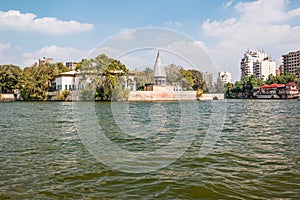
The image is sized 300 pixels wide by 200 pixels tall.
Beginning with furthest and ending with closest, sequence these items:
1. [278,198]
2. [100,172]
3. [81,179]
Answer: [100,172] → [81,179] → [278,198]

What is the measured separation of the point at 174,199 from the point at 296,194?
231 cm

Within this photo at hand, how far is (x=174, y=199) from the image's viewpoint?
549 centimetres

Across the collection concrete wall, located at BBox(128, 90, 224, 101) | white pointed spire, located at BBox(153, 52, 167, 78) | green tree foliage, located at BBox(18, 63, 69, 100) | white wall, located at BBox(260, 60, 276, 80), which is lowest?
concrete wall, located at BBox(128, 90, 224, 101)

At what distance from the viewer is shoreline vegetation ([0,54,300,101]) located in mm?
62844

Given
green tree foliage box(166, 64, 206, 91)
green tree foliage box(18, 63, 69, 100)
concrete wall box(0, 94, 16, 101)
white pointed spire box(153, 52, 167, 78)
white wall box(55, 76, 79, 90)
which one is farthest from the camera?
green tree foliage box(166, 64, 206, 91)

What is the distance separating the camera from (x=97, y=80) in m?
61.7

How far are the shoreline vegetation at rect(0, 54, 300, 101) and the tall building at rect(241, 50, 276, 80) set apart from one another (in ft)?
194

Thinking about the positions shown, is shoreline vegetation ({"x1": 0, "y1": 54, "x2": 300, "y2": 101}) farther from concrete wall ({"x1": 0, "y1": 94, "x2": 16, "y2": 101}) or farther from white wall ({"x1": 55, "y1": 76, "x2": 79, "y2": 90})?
white wall ({"x1": 55, "y1": 76, "x2": 79, "y2": 90})

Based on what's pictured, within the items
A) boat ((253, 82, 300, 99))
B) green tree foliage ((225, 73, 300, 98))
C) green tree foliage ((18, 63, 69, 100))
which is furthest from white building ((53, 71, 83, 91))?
green tree foliage ((225, 73, 300, 98))

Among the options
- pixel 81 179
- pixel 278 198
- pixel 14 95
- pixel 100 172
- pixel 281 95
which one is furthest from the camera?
pixel 281 95

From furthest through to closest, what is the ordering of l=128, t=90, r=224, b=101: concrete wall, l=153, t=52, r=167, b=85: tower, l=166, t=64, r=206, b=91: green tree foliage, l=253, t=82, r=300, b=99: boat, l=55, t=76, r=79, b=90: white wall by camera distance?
l=253, t=82, r=300, b=99: boat
l=166, t=64, r=206, b=91: green tree foliage
l=153, t=52, r=167, b=85: tower
l=128, t=90, r=224, b=101: concrete wall
l=55, t=76, r=79, b=90: white wall

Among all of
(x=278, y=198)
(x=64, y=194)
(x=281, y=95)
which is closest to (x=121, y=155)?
(x=64, y=194)

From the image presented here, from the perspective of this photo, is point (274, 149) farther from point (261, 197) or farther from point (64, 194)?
point (64, 194)

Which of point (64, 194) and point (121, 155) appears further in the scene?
point (121, 155)
